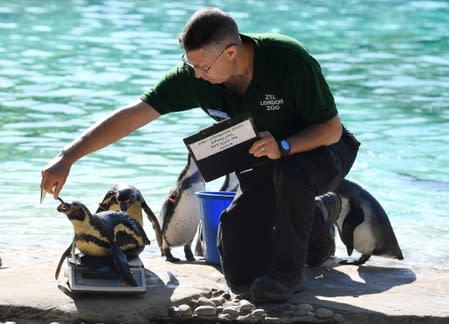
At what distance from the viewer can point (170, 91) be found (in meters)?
4.55

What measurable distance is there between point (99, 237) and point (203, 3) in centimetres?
1592

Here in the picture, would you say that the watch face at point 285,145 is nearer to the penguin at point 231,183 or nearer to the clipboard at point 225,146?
the clipboard at point 225,146

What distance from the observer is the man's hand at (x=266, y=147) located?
4137 mm

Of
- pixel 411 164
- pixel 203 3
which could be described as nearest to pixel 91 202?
pixel 411 164

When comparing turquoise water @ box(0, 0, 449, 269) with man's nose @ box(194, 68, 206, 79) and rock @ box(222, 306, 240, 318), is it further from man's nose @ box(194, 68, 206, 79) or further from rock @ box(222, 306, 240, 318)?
man's nose @ box(194, 68, 206, 79)

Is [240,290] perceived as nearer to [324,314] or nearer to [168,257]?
[324,314]

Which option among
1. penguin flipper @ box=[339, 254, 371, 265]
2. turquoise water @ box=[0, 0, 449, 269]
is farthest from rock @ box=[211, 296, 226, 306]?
turquoise water @ box=[0, 0, 449, 269]

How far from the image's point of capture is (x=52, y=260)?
207 inches

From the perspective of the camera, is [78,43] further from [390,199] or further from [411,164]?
[390,199]

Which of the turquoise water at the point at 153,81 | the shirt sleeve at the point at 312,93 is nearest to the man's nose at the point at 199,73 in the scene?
the shirt sleeve at the point at 312,93

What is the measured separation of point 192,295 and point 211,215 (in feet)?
2.32

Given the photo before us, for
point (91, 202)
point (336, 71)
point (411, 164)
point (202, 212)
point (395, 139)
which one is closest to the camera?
point (202, 212)

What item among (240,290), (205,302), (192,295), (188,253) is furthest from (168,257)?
(205,302)

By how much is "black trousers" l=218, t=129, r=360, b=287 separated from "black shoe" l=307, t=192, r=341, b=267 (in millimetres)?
19
